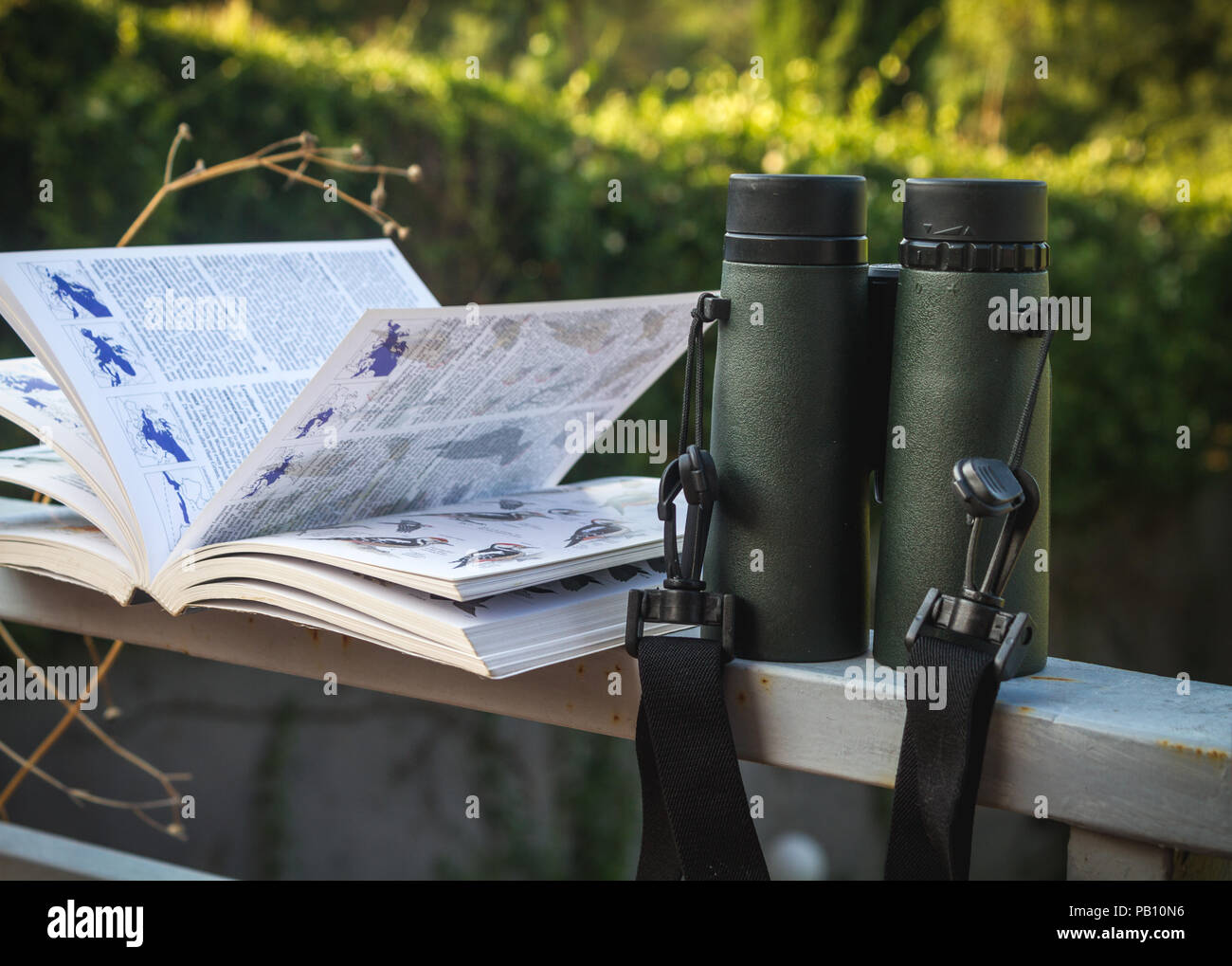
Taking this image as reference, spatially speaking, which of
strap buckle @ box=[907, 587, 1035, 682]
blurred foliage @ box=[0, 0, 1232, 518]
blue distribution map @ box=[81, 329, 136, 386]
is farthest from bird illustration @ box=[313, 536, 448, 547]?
blurred foliage @ box=[0, 0, 1232, 518]

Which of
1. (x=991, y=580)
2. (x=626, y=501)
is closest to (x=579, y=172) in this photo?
(x=626, y=501)

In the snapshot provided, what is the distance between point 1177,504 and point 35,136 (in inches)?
145

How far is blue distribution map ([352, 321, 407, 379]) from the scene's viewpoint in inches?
29.8

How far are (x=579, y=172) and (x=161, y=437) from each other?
189 centimetres

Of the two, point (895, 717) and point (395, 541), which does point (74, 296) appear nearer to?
point (395, 541)

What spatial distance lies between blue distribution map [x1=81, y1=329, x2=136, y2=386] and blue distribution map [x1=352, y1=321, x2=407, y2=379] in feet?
0.71

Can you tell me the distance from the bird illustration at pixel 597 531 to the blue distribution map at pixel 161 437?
0.29m

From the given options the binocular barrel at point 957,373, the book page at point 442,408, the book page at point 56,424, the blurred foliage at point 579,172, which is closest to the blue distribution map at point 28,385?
the book page at point 56,424

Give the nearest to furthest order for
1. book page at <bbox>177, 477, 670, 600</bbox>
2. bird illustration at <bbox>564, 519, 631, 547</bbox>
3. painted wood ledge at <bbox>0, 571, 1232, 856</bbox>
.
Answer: painted wood ledge at <bbox>0, 571, 1232, 856</bbox> < book page at <bbox>177, 477, 670, 600</bbox> < bird illustration at <bbox>564, 519, 631, 547</bbox>

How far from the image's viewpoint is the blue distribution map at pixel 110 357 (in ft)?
2.83

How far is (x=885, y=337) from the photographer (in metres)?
0.77

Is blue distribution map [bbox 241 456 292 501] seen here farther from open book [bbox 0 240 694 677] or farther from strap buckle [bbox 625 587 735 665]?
strap buckle [bbox 625 587 735 665]

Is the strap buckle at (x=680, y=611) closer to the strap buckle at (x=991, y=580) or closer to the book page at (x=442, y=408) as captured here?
the strap buckle at (x=991, y=580)
